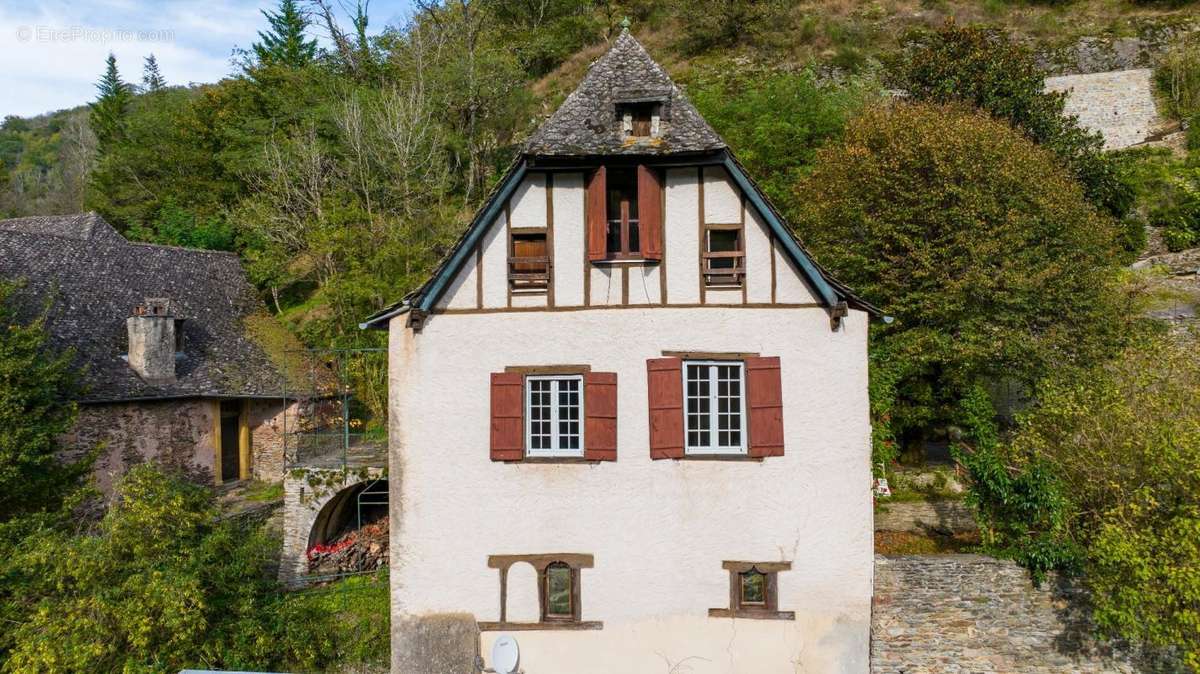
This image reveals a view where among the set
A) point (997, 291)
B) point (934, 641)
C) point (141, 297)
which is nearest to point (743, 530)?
point (934, 641)

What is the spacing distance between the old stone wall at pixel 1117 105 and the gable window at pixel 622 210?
33.2m

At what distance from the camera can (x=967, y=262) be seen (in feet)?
49.4

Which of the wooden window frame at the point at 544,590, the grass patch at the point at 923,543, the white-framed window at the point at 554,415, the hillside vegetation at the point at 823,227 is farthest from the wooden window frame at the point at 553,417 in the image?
the grass patch at the point at 923,543

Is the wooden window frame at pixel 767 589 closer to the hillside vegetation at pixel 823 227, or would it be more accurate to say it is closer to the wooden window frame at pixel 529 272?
the hillside vegetation at pixel 823 227

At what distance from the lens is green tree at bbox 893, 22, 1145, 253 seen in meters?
24.0

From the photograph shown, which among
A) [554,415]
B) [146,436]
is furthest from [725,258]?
[146,436]

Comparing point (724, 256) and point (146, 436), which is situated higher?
point (724, 256)

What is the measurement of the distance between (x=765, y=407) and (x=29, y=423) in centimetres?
1376

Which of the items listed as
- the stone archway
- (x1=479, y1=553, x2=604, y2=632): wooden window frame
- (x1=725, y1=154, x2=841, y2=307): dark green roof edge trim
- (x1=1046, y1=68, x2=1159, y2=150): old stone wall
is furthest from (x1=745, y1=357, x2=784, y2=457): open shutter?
(x1=1046, y1=68, x2=1159, y2=150): old stone wall

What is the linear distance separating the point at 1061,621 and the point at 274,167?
27.9 m

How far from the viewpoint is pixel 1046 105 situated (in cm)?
2416

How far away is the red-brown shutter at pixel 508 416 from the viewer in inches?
377

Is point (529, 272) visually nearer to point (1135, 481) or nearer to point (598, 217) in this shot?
point (598, 217)

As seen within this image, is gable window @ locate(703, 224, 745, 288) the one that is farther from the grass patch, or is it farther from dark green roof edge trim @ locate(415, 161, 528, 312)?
the grass patch
